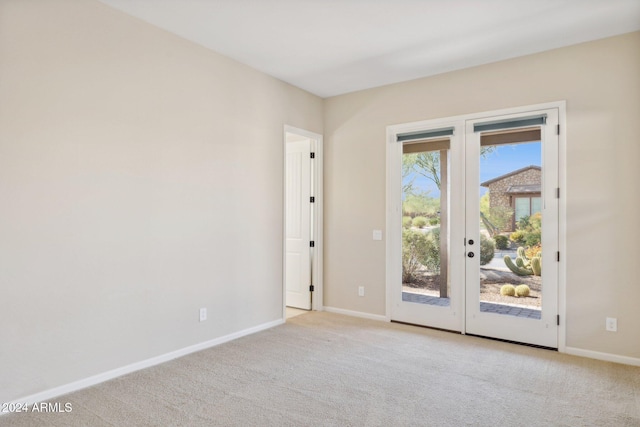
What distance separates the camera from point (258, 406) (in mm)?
2654

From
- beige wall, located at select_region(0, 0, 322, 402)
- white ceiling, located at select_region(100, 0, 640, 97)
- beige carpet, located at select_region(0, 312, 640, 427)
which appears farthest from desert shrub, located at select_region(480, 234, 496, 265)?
beige wall, located at select_region(0, 0, 322, 402)

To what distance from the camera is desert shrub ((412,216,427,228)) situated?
4.59 metres

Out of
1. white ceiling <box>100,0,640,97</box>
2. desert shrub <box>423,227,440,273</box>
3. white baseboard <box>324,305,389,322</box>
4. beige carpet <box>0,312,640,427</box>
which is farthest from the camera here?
white baseboard <box>324,305,389,322</box>

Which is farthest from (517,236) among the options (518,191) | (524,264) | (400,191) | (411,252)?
(400,191)

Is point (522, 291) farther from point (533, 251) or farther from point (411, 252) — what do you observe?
point (411, 252)

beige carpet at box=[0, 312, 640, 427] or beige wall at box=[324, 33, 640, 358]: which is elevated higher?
beige wall at box=[324, 33, 640, 358]

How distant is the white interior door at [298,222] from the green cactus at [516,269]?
2.46m

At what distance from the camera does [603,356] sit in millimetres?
3537

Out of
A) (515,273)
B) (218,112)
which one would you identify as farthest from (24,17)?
(515,273)

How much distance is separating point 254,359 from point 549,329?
9.30 feet

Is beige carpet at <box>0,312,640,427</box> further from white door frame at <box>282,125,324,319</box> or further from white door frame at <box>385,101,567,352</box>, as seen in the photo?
white door frame at <box>282,125,324,319</box>

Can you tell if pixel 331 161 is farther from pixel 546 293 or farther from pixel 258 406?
pixel 258 406

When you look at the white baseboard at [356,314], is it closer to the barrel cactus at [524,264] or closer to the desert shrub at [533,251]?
the barrel cactus at [524,264]

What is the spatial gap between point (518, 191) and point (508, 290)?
1023mm
